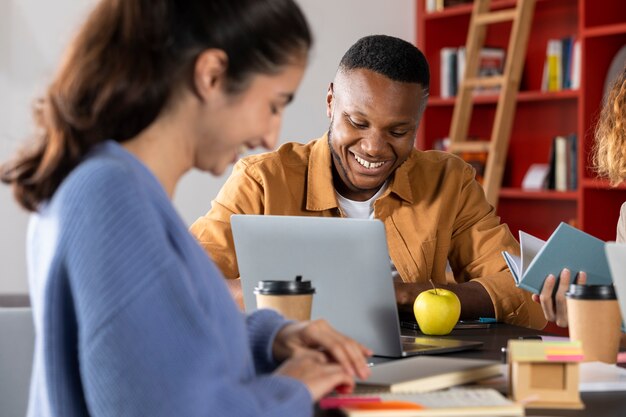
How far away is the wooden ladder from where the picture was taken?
16.4 ft

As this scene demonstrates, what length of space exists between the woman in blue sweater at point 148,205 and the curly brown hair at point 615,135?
4.57 feet

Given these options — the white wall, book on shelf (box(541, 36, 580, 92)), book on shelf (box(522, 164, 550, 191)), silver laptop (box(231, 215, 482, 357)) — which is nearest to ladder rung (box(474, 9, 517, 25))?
book on shelf (box(541, 36, 580, 92))

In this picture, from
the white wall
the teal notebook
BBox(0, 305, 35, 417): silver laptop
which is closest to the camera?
the teal notebook

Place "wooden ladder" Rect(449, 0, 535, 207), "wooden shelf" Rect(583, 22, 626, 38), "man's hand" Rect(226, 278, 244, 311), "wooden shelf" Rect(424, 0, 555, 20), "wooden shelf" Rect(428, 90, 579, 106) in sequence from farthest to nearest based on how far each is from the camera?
"wooden shelf" Rect(424, 0, 555, 20) → "wooden ladder" Rect(449, 0, 535, 207) → "wooden shelf" Rect(428, 90, 579, 106) → "wooden shelf" Rect(583, 22, 626, 38) → "man's hand" Rect(226, 278, 244, 311)

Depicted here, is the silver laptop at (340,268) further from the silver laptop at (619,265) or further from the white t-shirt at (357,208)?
the white t-shirt at (357,208)

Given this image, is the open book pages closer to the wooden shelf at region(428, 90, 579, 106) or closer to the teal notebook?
the teal notebook

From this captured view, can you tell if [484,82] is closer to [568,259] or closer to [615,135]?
[615,135]

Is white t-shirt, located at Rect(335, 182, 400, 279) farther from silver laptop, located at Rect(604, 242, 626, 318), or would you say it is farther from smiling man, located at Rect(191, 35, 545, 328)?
silver laptop, located at Rect(604, 242, 626, 318)

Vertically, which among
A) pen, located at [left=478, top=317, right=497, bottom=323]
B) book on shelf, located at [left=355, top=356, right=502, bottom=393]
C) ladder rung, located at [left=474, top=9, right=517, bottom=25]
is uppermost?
ladder rung, located at [left=474, top=9, right=517, bottom=25]

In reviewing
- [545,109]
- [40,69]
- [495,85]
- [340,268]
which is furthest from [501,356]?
[545,109]

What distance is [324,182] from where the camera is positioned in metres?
2.54

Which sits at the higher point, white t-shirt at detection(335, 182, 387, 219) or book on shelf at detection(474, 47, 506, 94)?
book on shelf at detection(474, 47, 506, 94)

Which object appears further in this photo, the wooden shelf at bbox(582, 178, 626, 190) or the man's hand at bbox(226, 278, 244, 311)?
the wooden shelf at bbox(582, 178, 626, 190)

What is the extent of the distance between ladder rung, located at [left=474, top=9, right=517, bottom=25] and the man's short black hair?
2607mm
